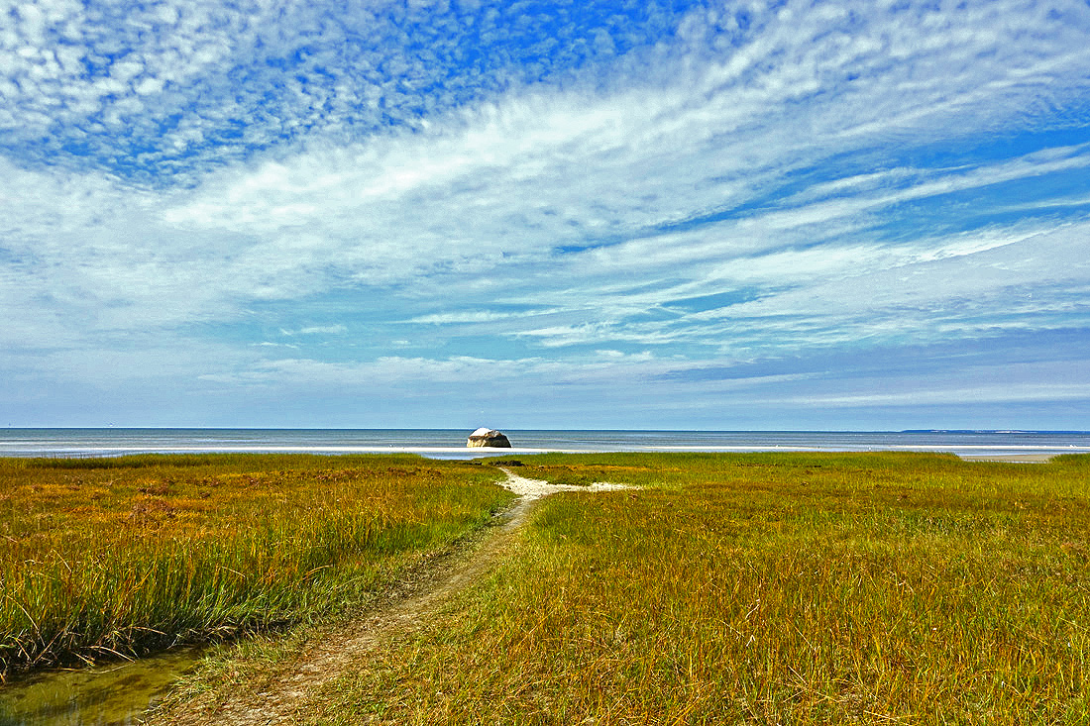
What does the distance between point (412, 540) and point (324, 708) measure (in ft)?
33.0

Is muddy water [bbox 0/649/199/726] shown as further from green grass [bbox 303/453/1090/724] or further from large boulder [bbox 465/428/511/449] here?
large boulder [bbox 465/428/511/449]

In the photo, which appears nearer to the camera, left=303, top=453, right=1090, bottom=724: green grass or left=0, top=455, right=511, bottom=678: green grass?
left=303, top=453, right=1090, bottom=724: green grass

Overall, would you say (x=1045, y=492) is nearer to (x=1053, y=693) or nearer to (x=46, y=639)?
(x=1053, y=693)

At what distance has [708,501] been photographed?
24.1 m

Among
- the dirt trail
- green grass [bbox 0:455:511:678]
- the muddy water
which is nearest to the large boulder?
green grass [bbox 0:455:511:678]

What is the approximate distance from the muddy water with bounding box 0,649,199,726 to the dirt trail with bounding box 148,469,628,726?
668 millimetres

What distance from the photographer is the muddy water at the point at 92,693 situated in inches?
258

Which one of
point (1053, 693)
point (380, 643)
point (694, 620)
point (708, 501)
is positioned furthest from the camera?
point (708, 501)

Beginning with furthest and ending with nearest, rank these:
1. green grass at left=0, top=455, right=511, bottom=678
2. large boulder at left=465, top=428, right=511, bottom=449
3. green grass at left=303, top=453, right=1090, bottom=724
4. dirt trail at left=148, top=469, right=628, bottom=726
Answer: large boulder at left=465, top=428, right=511, bottom=449 < green grass at left=0, top=455, right=511, bottom=678 < dirt trail at left=148, top=469, right=628, bottom=726 < green grass at left=303, top=453, right=1090, bottom=724

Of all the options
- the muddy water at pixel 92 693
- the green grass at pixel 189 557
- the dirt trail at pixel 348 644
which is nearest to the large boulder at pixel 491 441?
the green grass at pixel 189 557

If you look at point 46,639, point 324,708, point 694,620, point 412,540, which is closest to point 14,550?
point 46,639

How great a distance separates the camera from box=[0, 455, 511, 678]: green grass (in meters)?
8.31

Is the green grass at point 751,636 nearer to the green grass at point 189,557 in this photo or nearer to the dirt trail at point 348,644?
the dirt trail at point 348,644

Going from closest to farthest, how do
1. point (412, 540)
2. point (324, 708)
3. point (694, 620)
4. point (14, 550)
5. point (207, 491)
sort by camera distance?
point (324, 708) → point (694, 620) → point (14, 550) → point (412, 540) → point (207, 491)
